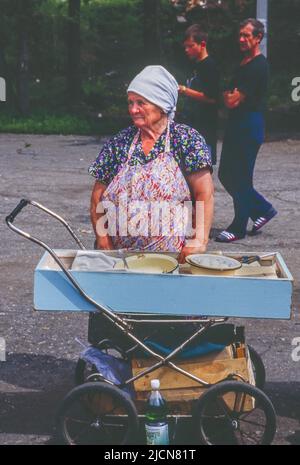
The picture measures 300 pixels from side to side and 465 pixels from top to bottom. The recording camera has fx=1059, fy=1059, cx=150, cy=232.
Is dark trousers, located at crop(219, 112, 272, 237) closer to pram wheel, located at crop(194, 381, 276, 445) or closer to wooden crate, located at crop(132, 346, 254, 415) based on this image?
pram wheel, located at crop(194, 381, 276, 445)

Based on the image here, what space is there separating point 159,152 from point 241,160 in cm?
449

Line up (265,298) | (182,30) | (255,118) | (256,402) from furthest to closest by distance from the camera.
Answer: (182,30) < (255,118) < (256,402) < (265,298)

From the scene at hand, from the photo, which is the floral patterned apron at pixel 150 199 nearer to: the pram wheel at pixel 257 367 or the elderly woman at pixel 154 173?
the elderly woman at pixel 154 173

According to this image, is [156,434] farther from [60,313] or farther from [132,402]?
[60,313]

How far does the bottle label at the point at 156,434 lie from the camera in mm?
4988

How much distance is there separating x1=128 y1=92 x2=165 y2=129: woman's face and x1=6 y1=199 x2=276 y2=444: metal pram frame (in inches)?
27.6

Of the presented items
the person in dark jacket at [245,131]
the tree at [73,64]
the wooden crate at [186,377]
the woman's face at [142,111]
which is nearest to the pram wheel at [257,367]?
Result: the wooden crate at [186,377]

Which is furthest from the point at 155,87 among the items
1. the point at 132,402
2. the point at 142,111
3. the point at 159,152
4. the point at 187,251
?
the point at 132,402

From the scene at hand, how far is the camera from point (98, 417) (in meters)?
5.09

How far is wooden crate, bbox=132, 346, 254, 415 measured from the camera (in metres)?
5.09

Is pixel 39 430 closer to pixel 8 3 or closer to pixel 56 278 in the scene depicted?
pixel 56 278

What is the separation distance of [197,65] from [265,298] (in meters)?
5.61
